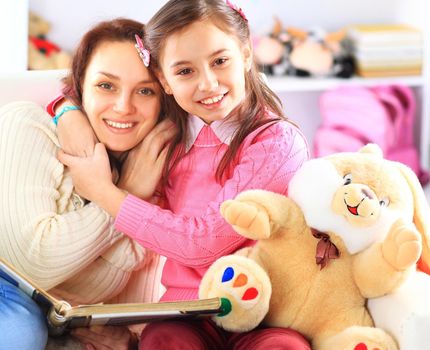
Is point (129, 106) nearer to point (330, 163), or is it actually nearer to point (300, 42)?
point (330, 163)

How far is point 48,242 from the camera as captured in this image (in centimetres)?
144

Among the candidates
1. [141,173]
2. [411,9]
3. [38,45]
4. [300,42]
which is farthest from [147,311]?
[411,9]

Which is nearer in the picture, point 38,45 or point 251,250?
point 251,250

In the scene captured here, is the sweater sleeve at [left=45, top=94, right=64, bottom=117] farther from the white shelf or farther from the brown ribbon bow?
the white shelf

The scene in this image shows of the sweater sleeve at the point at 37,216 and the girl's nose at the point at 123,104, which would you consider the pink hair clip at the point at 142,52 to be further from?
the sweater sleeve at the point at 37,216

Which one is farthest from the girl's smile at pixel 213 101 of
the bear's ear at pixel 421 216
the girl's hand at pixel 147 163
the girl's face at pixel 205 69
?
the bear's ear at pixel 421 216

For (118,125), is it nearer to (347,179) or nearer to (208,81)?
(208,81)

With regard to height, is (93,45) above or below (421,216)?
above

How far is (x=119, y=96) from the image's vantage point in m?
1.50

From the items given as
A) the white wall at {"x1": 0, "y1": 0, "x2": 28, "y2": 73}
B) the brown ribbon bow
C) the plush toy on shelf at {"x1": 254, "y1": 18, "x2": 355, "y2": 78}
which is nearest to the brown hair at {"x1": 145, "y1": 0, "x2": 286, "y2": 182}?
the brown ribbon bow

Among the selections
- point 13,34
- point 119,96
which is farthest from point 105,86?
point 13,34

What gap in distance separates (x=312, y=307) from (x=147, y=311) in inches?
10.3

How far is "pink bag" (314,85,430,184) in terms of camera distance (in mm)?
2889

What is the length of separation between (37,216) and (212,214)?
292 mm
